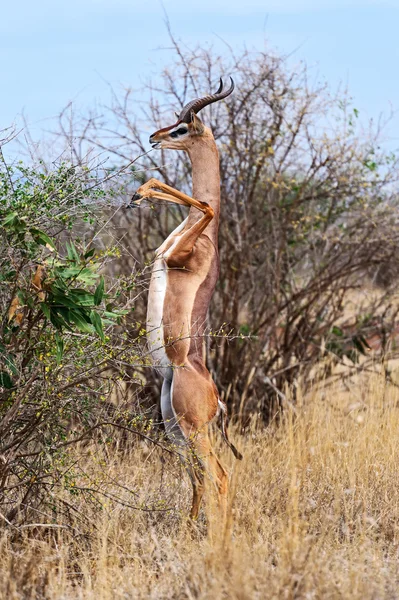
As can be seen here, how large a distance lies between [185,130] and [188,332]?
1.31 meters

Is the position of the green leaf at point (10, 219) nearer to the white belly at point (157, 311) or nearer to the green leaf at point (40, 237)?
the green leaf at point (40, 237)

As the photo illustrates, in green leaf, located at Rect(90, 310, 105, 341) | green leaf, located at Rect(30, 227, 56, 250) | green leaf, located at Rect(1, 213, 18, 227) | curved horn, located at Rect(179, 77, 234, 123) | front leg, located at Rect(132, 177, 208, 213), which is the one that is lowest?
green leaf, located at Rect(90, 310, 105, 341)

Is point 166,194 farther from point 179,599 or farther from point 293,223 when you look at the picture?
point 293,223

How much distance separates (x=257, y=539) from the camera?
14.1 ft

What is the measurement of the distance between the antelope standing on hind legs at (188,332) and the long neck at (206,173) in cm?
13

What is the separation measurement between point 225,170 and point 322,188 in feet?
3.11

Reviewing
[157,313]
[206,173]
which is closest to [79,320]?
[157,313]

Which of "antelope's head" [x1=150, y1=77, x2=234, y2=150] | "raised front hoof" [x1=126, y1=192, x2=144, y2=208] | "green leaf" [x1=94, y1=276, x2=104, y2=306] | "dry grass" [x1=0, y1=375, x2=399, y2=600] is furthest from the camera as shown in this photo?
"antelope's head" [x1=150, y1=77, x2=234, y2=150]

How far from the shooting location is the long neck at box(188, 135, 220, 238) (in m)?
5.26

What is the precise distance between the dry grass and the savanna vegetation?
0.05 feet

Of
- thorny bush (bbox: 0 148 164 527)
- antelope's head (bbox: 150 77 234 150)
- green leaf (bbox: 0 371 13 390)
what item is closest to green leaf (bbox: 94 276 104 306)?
thorny bush (bbox: 0 148 164 527)

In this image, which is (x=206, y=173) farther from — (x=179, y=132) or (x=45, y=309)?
(x=45, y=309)

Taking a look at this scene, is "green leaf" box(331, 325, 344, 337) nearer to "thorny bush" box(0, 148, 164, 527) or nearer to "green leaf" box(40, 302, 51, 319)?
"thorny bush" box(0, 148, 164, 527)

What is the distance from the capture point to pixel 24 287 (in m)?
4.05
